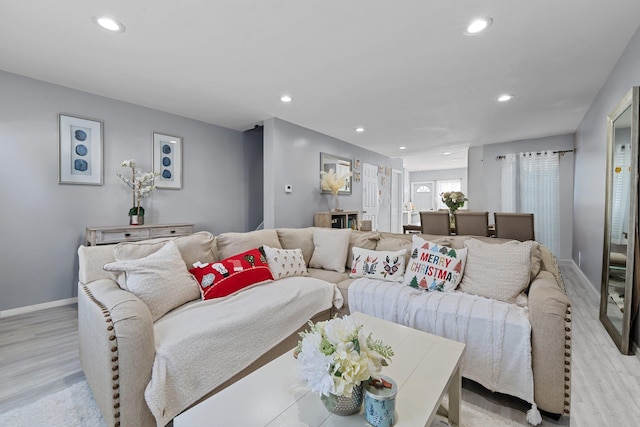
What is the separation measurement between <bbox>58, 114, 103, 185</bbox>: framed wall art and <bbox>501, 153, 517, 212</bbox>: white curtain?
6.83 meters

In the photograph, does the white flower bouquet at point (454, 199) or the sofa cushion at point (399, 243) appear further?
the white flower bouquet at point (454, 199)

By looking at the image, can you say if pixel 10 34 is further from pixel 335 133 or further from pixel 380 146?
pixel 380 146

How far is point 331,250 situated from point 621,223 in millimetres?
2369

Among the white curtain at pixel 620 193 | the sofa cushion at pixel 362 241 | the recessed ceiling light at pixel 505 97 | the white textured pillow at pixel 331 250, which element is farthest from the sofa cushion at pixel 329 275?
the recessed ceiling light at pixel 505 97

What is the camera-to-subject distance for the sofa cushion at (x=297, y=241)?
2920mm

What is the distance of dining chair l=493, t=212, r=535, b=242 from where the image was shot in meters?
3.00

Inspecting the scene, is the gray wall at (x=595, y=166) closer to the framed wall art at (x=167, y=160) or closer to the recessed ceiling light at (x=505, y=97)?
the recessed ceiling light at (x=505, y=97)

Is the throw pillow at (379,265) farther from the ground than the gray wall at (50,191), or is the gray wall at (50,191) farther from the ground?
the gray wall at (50,191)

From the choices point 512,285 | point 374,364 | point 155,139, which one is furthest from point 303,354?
point 155,139

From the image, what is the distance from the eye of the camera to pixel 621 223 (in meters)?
2.27

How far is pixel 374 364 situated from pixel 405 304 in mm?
1209

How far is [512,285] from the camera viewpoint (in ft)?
6.25

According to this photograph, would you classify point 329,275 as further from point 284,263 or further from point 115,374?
point 115,374

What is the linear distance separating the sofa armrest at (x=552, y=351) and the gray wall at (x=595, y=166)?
1.18m
